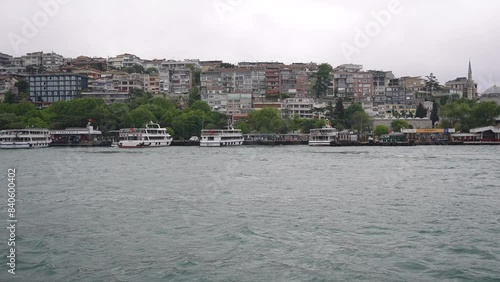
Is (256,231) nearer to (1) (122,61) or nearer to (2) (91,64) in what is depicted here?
(2) (91,64)

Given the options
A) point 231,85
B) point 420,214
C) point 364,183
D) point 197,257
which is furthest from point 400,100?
point 197,257

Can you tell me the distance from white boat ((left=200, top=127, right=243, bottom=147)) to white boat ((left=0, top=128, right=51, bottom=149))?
1920cm

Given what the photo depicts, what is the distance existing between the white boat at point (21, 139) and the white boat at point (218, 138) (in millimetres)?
19202

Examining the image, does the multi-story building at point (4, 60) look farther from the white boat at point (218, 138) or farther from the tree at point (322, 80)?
the tree at point (322, 80)

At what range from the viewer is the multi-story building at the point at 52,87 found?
81.9 m

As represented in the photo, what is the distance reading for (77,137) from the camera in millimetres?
64562

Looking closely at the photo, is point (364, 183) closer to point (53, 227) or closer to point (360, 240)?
point (360, 240)

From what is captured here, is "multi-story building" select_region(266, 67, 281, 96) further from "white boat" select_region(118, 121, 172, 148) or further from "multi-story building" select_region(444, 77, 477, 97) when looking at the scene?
"multi-story building" select_region(444, 77, 477, 97)

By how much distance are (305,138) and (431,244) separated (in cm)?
5762

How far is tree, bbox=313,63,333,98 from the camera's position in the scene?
8684 centimetres

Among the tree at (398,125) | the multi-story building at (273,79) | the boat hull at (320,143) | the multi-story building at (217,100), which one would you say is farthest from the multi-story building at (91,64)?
the tree at (398,125)

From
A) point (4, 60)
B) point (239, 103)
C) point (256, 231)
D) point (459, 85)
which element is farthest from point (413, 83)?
point (256, 231)

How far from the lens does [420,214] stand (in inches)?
556

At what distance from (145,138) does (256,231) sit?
155ft
